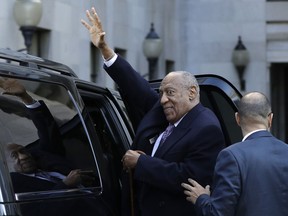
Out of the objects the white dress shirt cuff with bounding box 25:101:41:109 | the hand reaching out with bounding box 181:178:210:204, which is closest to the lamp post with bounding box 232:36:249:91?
the hand reaching out with bounding box 181:178:210:204

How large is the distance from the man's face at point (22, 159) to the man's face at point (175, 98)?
1.08 m

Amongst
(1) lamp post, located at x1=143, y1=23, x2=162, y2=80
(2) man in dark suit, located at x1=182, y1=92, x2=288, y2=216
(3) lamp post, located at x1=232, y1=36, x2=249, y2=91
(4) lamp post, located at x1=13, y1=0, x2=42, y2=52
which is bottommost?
(3) lamp post, located at x1=232, y1=36, x2=249, y2=91

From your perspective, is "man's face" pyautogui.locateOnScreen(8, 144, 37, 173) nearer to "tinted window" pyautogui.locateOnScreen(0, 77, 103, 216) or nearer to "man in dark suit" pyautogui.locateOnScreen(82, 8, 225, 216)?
"tinted window" pyautogui.locateOnScreen(0, 77, 103, 216)

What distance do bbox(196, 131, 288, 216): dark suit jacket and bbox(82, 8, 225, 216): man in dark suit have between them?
52 cm

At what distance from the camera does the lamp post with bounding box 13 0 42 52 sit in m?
13.2

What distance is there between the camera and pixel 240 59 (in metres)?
25.2

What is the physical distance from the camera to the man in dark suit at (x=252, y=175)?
4.18 m

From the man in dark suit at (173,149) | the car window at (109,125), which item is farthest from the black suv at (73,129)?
the man in dark suit at (173,149)

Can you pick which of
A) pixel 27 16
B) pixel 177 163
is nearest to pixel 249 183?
pixel 177 163

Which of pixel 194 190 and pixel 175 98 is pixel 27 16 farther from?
pixel 194 190

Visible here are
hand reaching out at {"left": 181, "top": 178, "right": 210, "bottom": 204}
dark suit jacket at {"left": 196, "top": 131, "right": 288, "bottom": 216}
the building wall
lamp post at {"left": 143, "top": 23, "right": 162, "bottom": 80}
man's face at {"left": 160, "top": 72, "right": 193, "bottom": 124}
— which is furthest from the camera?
the building wall

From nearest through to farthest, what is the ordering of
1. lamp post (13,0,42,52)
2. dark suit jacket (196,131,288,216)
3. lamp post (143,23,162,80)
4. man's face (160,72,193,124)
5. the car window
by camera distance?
dark suit jacket (196,131,288,216), man's face (160,72,193,124), the car window, lamp post (13,0,42,52), lamp post (143,23,162,80)

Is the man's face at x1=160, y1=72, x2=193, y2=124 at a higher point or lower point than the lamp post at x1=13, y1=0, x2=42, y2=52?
lower

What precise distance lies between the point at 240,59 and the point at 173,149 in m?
20.6
